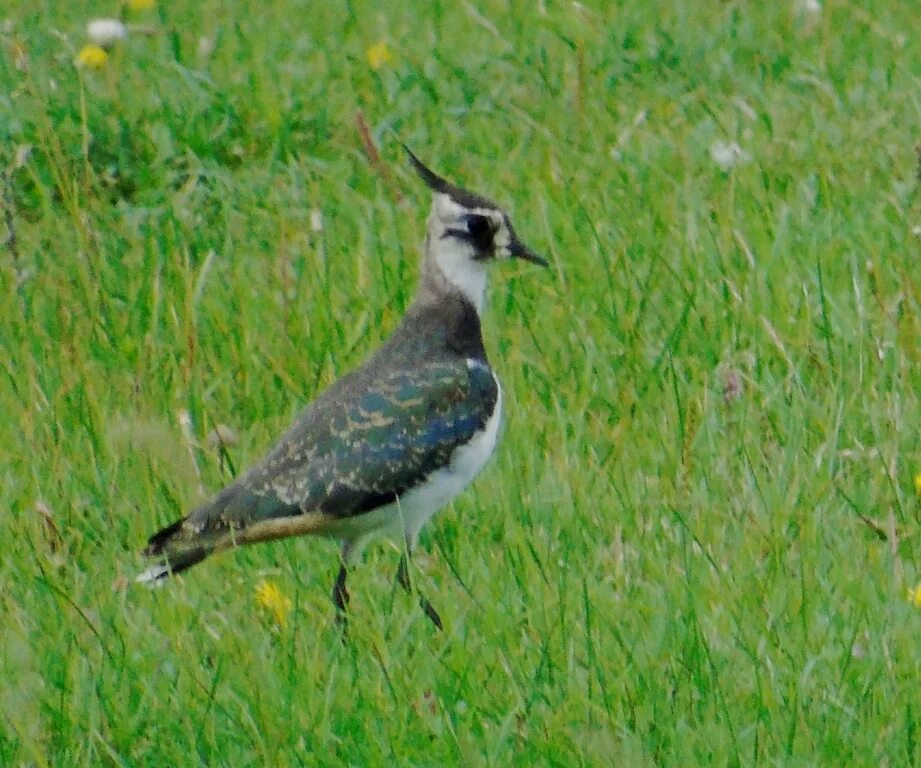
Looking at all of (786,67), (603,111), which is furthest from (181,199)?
(786,67)

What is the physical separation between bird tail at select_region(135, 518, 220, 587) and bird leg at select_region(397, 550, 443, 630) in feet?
1.44

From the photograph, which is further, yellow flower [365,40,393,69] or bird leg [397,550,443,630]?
yellow flower [365,40,393,69]

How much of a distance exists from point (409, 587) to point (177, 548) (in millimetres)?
537

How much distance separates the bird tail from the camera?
15.3 ft

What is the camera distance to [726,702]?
162 inches

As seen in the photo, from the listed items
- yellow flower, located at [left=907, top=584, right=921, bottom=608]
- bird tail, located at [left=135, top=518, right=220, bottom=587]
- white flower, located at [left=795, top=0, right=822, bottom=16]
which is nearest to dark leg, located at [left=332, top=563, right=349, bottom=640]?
bird tail, located at [left=135, top=518, right=220, bottom=587]

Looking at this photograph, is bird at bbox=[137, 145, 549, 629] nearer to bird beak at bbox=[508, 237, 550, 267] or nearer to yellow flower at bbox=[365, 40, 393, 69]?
bird beak at bbox=[508, 237, 550, 267]

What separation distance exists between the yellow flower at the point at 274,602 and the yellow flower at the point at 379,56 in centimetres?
362

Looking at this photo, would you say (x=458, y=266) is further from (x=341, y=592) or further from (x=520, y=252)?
(x=341, y=592)

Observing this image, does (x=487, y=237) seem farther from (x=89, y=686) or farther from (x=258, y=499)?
(x=89, y=686)

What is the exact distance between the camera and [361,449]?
489 centimetres

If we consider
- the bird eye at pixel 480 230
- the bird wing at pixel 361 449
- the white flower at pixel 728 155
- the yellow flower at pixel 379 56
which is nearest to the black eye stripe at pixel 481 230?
the bird eye at pixel 480 230

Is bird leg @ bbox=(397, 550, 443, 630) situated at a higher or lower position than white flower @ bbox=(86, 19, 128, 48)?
higher

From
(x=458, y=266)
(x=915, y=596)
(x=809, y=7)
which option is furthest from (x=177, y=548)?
(x=809, y=7)
